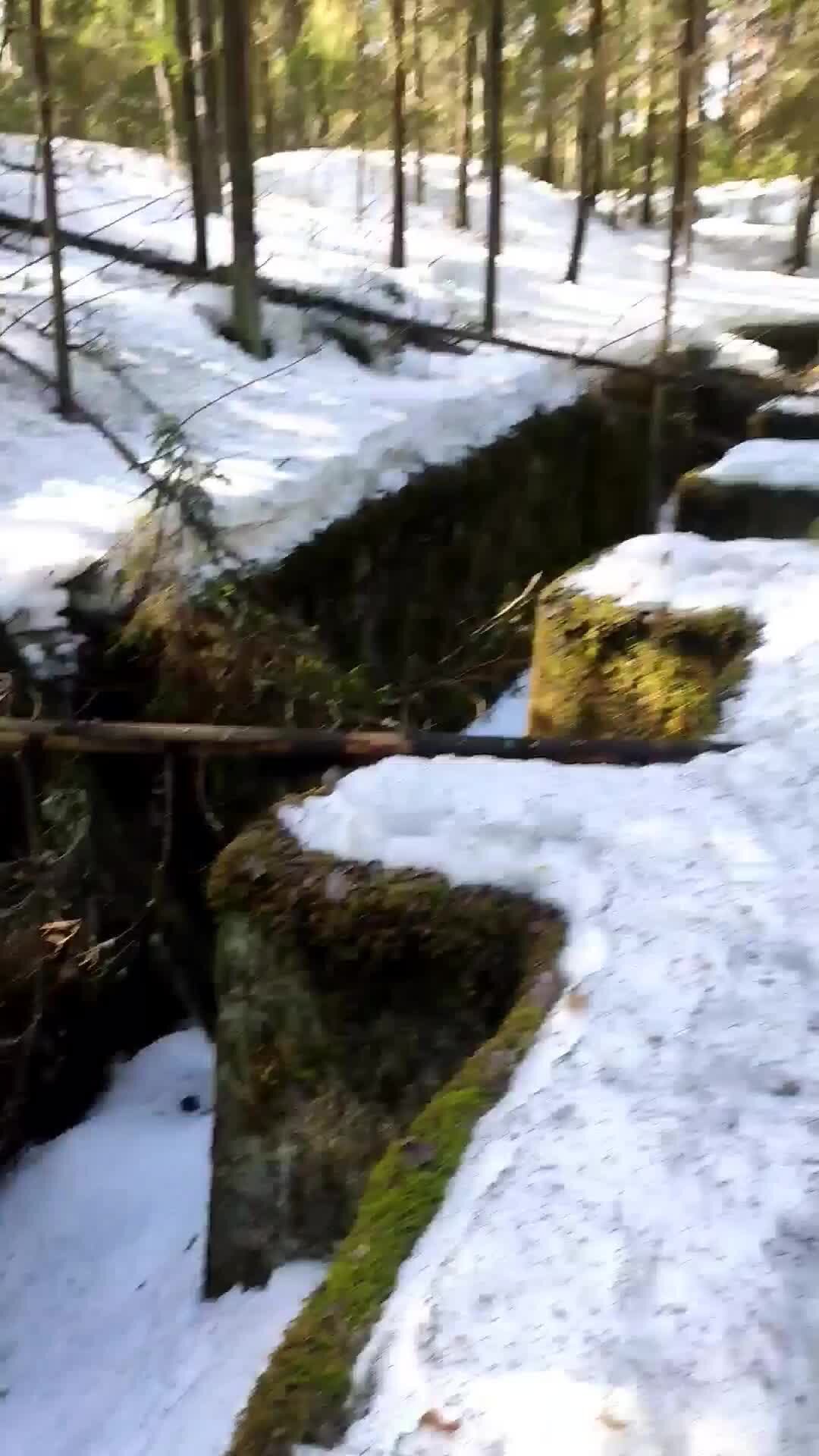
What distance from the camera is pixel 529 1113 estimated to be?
248 centimetres

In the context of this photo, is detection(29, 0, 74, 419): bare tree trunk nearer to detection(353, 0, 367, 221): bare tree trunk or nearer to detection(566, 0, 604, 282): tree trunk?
detection(353, 0, 367, 221): bare tree trunk

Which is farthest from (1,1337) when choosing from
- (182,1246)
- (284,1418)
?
(284,1418)

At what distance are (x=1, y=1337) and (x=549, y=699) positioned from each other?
409 cm

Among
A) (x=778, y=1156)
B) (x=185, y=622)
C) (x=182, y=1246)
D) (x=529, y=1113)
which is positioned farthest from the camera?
(x=185, y=622)

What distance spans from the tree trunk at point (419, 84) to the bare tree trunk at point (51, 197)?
29.4 ft

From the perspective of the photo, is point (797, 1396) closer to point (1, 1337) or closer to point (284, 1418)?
point (284, 1418)

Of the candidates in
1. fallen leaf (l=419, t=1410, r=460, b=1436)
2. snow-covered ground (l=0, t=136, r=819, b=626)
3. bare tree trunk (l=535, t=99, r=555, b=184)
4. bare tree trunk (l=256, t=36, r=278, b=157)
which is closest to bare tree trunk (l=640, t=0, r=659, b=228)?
bare tree trunk (l=535, t=99, r=555, b=184)

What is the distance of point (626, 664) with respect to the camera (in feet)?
17.7

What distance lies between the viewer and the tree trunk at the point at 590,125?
16.4 meters

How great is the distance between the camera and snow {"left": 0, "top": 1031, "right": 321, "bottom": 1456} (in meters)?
3.96

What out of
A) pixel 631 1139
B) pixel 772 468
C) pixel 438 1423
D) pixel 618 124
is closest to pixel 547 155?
pixel 618 124

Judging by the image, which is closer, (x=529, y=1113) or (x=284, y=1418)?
(x=284, y=1418)

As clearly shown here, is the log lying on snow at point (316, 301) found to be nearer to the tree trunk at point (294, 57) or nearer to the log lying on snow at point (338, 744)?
the tree trunk at point (294, 57)

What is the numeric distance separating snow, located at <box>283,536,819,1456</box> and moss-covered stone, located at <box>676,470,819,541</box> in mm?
3647
